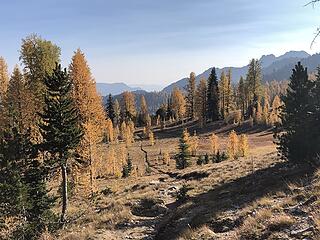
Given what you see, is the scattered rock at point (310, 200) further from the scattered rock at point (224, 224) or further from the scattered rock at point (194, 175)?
the scattered rock at point (194, 175)

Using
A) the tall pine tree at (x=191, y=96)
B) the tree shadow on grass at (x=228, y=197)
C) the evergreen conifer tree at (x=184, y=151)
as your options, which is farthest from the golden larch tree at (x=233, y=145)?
the tall pine tree at (x=191, y=96)

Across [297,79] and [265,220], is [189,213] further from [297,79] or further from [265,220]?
[297,79]

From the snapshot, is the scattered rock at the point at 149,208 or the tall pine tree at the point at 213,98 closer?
the scattered rock at the point at 149,208

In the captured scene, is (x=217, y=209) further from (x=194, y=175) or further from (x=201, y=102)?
(x=201, y=102)

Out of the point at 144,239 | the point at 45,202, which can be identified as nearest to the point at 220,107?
the point at 45,202

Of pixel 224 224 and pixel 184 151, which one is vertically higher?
pixel 224 224

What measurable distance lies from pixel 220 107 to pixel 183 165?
5542 centimetres

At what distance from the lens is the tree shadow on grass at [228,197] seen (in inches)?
734

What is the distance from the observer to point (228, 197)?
2345 centimetres

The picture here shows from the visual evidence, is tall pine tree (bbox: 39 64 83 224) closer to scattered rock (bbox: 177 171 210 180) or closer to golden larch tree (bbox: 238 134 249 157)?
scattered rock (bbox: 177 171 210 180)

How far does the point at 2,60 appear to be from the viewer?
53125 millimetres

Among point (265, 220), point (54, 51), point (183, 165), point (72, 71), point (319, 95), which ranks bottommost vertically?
point (183, 165)

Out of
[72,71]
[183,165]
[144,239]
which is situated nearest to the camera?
[144,239]

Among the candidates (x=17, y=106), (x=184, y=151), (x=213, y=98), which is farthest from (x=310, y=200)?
(x=213, y=98)
